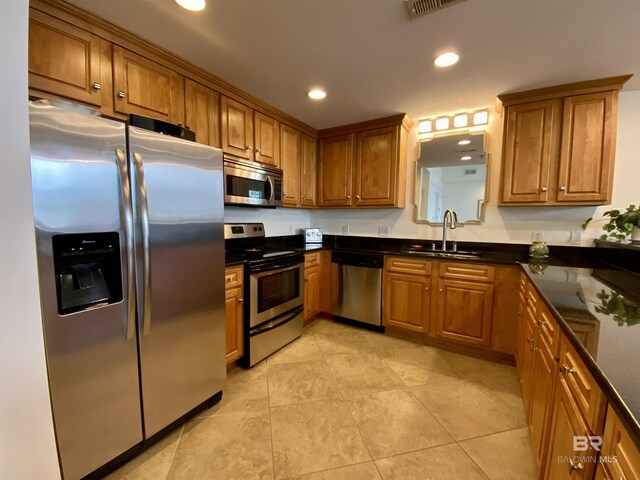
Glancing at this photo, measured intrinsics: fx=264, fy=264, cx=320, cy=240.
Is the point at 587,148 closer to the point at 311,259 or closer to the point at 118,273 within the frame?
the point at 311,259

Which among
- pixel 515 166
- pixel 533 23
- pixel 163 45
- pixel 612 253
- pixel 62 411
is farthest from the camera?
pixel 515 166

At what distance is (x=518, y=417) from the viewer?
5.59ft

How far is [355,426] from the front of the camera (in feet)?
5.34

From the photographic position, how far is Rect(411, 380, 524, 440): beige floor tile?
5.28 ft

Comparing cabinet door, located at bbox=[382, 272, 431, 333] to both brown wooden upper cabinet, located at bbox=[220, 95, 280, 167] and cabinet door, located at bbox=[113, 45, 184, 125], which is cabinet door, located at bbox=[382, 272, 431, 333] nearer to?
brown wooden upper cabinet, located at bbox=[220, 95, 280, 167]

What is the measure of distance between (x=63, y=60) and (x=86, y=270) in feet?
3.74

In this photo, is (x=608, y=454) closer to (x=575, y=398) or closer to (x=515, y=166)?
(x=575, y=398)

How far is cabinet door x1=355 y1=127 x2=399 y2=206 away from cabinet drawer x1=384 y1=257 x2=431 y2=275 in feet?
2.29

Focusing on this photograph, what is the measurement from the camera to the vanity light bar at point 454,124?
9.13ft

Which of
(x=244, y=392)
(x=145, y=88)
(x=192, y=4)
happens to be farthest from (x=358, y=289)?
(x=192, y=4)

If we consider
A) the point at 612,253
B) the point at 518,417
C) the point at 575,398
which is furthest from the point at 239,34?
the point at 612,253

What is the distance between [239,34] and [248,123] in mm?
885

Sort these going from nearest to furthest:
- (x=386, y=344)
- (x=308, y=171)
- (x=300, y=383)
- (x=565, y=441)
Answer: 1. (x=565, y=441)
2. (x=300, y=383)
3. (x=386, y=344)
4. (x=308, y=171)

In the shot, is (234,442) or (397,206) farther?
(397,206)
